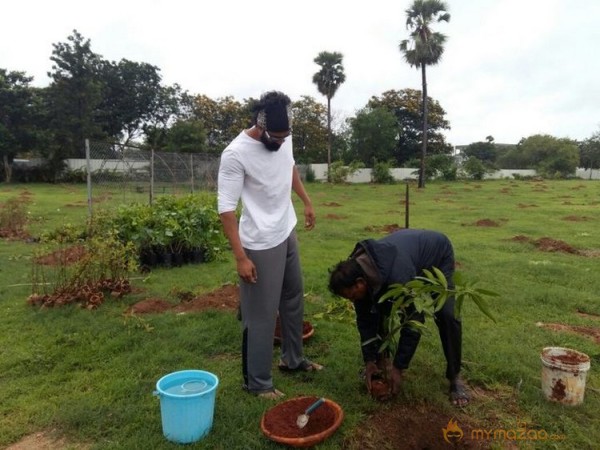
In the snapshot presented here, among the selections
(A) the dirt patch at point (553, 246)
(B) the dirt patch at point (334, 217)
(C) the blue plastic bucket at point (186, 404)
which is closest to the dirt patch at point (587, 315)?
(A) the dirt patch at point (553, 246)

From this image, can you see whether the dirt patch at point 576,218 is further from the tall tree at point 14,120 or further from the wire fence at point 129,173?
the tall tree at point 14,120

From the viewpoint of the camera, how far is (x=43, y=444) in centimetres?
244

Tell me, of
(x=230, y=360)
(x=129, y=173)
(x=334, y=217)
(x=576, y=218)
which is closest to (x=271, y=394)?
(x=230, y=360)

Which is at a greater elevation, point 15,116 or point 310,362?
point 15,116

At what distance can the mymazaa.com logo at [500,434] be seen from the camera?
2.38m

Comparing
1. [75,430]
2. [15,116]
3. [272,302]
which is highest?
[15,116]

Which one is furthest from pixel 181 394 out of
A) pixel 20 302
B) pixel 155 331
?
pixel 20 302

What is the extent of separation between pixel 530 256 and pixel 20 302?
6912 millimetres

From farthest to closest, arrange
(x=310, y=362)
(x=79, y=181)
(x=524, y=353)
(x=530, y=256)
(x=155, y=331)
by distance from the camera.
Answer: (x=79, y=181) → (x=530, y=256) → (x=155, y=331) → (x=524, y=353) → (x=310, y=362)

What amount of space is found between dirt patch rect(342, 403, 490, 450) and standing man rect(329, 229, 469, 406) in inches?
6.2

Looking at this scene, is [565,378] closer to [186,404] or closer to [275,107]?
[186,404]

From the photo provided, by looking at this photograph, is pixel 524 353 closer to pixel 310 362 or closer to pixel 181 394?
pixel 310 362

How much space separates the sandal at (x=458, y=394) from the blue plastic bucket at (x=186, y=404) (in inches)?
55.4

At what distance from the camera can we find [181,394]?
2301mm
